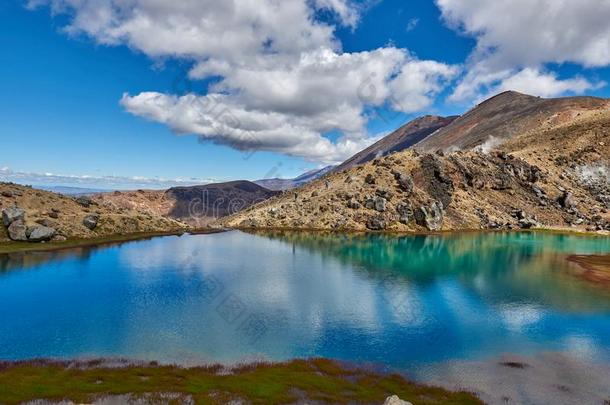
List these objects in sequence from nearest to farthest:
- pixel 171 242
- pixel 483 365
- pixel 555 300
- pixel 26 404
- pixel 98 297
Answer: pixel 26 404, pixel 483 365, pixel 98 297, pixel 555 300, pixel 171 242

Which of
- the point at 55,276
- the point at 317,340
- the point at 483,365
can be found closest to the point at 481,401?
the point at 483,365

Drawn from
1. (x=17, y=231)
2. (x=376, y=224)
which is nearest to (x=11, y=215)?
(x=17, y=231)

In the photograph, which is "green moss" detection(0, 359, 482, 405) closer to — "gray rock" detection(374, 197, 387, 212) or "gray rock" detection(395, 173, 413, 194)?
"gray rock" detection(374, 197, 387, 212)

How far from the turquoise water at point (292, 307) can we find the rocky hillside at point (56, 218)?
1525 centimetres

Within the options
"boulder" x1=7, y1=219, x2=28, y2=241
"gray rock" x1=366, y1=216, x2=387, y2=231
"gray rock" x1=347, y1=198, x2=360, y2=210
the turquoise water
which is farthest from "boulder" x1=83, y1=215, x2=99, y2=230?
"gray rock" x1=366, y1=216, x2=387, y2=231

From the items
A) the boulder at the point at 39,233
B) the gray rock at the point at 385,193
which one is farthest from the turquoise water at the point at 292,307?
the gray rock at the point at 385,193

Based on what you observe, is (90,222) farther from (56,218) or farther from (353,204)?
(353,204)

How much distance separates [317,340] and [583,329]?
36.8 m

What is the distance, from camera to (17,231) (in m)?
108

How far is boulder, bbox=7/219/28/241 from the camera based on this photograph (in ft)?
352

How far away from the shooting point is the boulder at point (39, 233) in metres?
109

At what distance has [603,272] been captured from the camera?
96688 millimetres

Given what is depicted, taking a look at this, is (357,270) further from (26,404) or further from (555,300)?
(26,404)

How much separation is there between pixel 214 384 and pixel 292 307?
89.2ft
